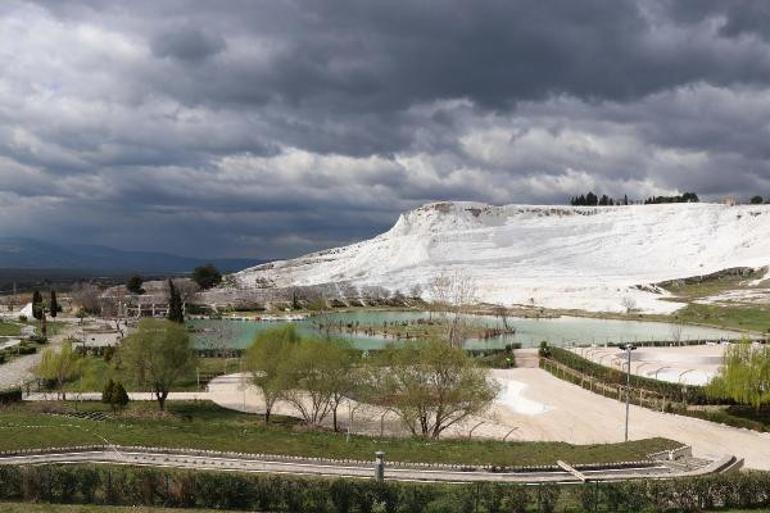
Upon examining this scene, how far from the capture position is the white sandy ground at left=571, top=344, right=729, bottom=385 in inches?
1992

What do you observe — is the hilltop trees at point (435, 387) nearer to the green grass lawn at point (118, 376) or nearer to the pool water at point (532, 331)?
the green grass lawn at point (118, 376)

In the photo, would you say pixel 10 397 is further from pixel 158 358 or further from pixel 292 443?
pixel 292 443

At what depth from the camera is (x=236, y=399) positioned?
45.4 meters

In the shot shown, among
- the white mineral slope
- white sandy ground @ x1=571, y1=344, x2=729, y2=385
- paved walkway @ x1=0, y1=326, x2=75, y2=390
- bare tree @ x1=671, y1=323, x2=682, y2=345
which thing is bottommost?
paved walkway @ x1=0, y1=326, x2=75, y2=390

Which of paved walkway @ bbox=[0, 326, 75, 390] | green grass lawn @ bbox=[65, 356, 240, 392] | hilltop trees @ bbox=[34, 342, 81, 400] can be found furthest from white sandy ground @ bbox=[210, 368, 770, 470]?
paved walkway @ bbox=[0, 326, 75, 390]

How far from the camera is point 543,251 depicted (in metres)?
168

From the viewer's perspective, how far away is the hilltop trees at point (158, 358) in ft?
132

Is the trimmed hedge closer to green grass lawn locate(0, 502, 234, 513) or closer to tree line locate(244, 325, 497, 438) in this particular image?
green grass lawn locate(0, 502, 234, 513)

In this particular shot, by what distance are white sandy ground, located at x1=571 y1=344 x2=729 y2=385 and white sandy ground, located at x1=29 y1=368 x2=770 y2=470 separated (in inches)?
287

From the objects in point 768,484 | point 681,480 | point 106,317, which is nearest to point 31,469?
point 681,480

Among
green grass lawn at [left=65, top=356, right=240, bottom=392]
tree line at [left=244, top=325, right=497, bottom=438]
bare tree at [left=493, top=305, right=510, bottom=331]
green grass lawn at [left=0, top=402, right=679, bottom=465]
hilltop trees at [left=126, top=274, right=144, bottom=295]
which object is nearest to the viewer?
green grass lawn at [left=0, top=402, right=679, bottom=465]

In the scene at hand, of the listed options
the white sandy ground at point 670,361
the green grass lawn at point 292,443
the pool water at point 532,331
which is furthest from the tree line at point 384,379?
the pool water at point 532,331

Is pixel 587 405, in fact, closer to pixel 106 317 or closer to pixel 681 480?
pixel 681 480

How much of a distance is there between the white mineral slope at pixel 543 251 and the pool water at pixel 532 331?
857 inches
